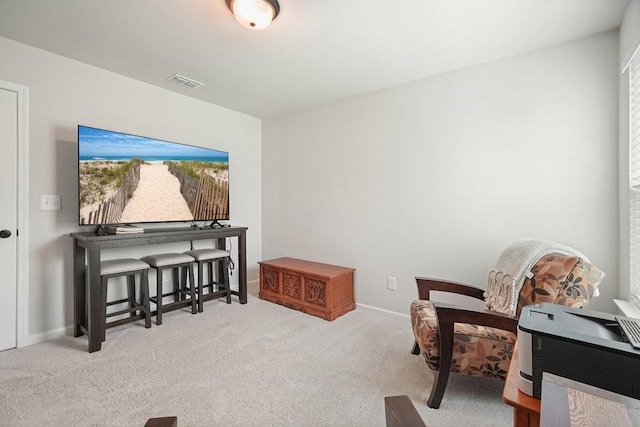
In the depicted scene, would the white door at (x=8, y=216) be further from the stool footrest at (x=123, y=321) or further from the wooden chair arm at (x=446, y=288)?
the wooden chair arm at (x=446, y=288)

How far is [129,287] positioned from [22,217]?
1.01m

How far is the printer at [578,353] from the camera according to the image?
33.0 inches

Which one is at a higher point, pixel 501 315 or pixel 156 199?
pixel 156 199

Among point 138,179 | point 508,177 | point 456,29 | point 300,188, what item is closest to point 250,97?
point 300,188

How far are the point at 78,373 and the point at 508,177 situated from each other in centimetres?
346

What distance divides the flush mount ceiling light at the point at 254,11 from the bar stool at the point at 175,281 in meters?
2.19

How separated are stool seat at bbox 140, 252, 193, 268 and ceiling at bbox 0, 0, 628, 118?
5.74 feet

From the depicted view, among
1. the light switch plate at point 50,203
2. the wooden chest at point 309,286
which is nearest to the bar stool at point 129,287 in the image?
the light switch plate at point 50,203

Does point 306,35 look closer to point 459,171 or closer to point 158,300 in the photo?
point 459,171

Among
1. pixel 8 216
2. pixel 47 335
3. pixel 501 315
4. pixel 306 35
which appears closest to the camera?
pixel 501 315

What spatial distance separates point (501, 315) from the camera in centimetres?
162

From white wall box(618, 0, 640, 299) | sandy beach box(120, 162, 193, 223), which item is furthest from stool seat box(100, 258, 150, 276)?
white wall box(618, 0, 640, 299)

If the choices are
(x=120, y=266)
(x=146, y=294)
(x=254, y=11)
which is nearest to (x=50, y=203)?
(x=120, y=266)

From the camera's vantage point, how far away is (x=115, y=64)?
271cm
